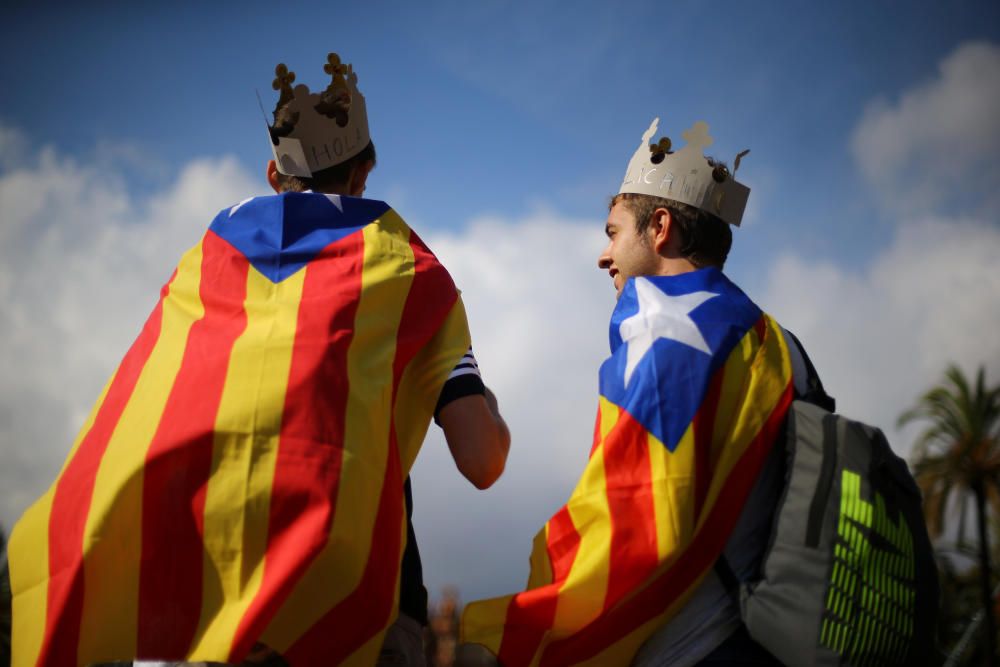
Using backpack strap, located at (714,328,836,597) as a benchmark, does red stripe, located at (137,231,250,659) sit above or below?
below

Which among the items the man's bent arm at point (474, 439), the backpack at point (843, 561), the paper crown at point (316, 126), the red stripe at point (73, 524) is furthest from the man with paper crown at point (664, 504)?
the paper crown at point (316, 126)

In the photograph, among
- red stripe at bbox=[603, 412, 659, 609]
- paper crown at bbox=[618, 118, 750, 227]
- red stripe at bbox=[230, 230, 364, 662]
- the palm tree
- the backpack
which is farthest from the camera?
the palm tree

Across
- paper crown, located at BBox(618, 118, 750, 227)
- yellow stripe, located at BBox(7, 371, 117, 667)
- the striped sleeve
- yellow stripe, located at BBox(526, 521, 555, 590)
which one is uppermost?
paper crown, located at BBox(618, 118, 750, 227)

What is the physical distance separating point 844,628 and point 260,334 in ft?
5.60

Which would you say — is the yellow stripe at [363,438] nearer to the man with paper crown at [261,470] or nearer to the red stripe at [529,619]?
the man with paper crown at [261,470]

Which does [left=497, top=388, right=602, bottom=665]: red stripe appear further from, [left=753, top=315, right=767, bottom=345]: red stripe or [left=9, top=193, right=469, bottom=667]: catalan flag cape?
[left=753, top=315, right=767, bottom=345]: red stripe

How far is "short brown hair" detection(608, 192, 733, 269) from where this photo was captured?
10.5 ft

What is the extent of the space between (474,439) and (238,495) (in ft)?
2.26

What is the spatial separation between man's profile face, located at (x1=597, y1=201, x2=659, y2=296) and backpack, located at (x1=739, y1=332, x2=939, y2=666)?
31.4 inches

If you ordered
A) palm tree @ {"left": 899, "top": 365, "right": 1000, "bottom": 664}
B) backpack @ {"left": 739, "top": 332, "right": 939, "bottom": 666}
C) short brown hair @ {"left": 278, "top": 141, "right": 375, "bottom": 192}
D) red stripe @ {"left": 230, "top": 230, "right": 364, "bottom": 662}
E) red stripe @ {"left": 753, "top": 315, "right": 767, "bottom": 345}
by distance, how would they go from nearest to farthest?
red stripe @ {"left": 230, "top": 230, "right": 364, "bottom": 662} < backpack @ {"left": 739, "top": 332, "right": 939, "bottom": 666} < red stripe @ {"left": 753, "top": 315, "right": 767, "bottom": 345} < short brown hair @ {"left": 278, "top": 141, "right": 375, "bottom": 192} < palm tree @ {"left": 899, "top": 365, "right": 1000, "bottom": 664}

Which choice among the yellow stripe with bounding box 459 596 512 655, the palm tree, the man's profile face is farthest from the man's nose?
the palm tree

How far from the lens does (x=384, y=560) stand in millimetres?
2256

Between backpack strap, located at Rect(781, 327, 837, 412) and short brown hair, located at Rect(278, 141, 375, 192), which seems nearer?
backpack strap, located at Rect(781, 327, 837, 412)

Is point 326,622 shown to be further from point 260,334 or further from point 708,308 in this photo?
point 708,308
